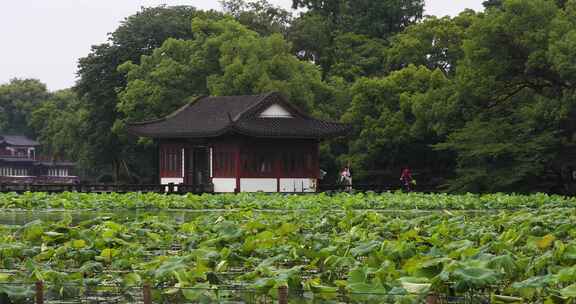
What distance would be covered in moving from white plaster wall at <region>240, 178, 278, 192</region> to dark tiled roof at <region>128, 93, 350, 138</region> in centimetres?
198

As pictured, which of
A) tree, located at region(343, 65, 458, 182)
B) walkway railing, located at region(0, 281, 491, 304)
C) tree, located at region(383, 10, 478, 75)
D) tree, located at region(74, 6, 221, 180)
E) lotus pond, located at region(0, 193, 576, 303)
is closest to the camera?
walkway railing, located at region(0, 281, 491, 304)

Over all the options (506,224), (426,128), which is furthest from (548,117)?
(506,224)

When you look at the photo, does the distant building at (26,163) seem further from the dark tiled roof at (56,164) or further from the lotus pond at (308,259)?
the lotus pond at (308,259)

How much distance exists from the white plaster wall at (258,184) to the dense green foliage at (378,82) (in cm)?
377

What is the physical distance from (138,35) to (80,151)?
23.0 ft

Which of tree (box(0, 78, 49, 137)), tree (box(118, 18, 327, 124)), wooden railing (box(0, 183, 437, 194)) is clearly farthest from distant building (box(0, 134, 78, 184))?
wooden railing (box(0, 183, 437, 194))

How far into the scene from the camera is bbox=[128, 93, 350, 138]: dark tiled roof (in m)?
44.2

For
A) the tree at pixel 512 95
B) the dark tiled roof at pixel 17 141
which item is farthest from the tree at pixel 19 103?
the tree at pixel 512 95

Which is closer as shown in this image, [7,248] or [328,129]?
[7,248]

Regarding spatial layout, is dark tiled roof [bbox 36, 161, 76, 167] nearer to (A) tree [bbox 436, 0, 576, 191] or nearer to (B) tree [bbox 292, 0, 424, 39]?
(B) tree [bbox 292, 0, 424, 39]

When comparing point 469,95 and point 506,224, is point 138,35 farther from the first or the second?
point 506,224

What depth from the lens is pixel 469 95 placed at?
131 ft

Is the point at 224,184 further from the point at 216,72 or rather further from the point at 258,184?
the point at 216,72

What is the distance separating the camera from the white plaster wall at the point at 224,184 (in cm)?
4459
